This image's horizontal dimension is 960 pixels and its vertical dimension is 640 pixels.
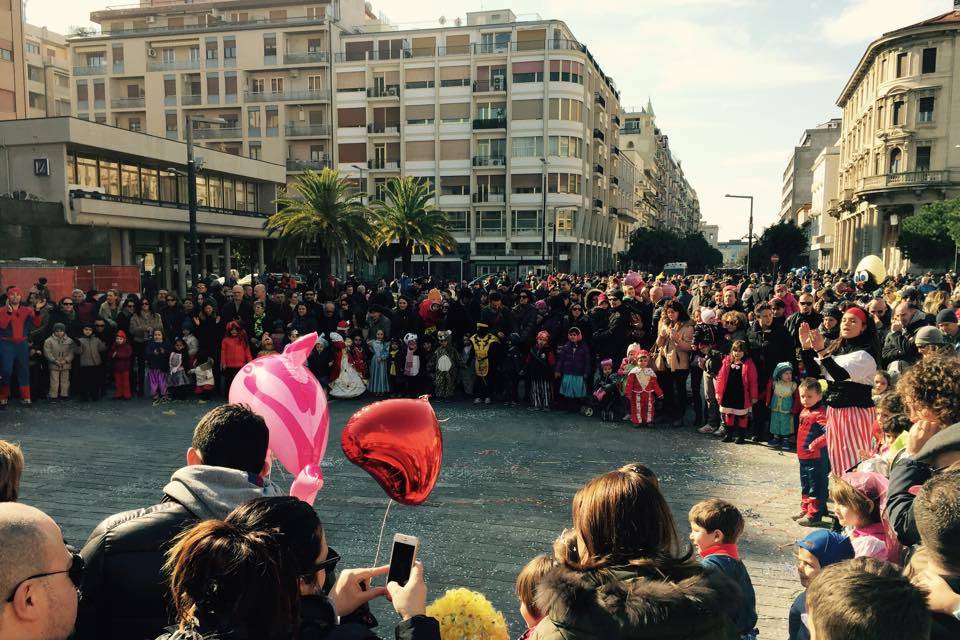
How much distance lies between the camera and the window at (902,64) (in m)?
57.5

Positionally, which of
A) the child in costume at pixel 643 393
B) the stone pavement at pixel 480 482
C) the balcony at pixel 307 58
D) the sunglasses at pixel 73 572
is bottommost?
the stone pavement at pixel 480 482

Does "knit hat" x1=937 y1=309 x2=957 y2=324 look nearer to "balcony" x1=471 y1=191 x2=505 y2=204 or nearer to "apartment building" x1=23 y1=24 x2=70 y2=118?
"balcony" x1=471 y1=191 x2=505 y2=204

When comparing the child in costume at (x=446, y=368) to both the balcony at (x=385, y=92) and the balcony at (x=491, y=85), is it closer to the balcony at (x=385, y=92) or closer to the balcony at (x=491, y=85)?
the balcony at (x=491, y=85)

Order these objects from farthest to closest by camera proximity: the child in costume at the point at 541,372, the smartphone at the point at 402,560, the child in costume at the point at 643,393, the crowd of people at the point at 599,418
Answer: the child in costume at the point at 541,372, the child in costume at the point at 643,393, the smartphone at the point at 402,560, the crowd of people at the point at 599,418

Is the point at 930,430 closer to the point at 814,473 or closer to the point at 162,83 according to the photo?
the point at 814,473

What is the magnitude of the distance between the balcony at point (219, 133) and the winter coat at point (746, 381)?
56259 millimetres

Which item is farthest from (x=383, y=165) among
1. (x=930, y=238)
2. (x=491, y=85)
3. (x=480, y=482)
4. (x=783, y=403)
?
(x=480, y=482)

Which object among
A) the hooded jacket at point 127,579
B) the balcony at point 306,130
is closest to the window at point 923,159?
the balcony at point 306,130

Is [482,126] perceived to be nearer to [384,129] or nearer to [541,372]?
[384,129]

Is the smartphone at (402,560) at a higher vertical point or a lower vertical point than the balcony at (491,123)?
lower

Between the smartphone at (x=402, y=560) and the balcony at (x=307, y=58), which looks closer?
the smartphone at (x=402, y=560)

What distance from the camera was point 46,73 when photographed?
69.9 m

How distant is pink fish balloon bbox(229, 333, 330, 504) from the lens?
163 inches

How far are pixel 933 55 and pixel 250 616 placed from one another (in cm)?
6902
